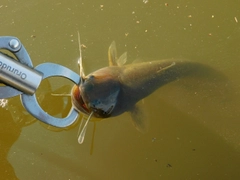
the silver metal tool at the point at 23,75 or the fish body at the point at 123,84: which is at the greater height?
the silver metal tool at the point at 23,75

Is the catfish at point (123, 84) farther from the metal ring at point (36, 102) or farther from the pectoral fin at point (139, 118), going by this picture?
the metal ring at point (36, 102)

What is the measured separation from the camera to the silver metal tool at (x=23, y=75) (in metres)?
0.99

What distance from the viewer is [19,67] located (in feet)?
3.25

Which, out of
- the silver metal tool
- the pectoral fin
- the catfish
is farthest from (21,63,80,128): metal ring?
the pectoral fin

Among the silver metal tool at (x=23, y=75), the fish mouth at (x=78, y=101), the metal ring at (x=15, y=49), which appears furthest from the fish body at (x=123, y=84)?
the metal ring at (x=15, y=49)

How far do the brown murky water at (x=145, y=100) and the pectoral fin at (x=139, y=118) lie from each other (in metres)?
0.07

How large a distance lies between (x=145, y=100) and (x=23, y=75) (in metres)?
1.03

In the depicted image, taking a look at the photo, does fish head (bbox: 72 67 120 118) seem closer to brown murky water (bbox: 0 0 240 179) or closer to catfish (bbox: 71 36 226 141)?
catfish (bbox: 71 36 226 141)

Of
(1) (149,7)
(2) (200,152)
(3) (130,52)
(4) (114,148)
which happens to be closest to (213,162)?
(2) (200,152)

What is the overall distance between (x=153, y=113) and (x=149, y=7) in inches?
25.7

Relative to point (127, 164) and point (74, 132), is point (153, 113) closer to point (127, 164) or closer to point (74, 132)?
point (127, 164)

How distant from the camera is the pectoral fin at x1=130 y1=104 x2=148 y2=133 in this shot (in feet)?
5.89

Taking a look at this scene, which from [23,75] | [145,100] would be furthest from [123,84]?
[23,75]

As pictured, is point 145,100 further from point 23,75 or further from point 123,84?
point 23,75
